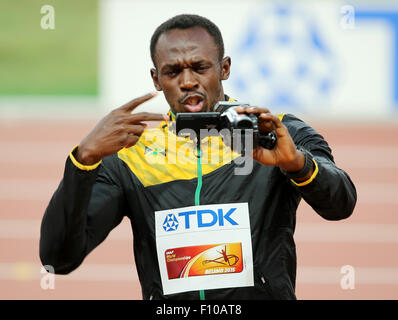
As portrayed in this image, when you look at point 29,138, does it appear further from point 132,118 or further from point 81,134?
point 132,118

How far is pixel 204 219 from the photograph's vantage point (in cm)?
218

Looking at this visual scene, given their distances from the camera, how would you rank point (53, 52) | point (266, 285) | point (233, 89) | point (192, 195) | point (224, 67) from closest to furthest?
point (266, 285) < point (192, 195) < point (224, 67) < point (233, 89) < point (53, 52)

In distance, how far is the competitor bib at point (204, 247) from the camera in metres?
2.14

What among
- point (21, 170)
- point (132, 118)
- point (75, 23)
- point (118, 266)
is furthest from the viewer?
point (75, 23)

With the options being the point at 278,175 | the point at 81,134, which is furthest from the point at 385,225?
the point at 278,175

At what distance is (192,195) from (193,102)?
0.30 meters

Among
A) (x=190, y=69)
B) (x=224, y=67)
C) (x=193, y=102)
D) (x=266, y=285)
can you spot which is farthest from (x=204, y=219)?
(x=224, y=67)

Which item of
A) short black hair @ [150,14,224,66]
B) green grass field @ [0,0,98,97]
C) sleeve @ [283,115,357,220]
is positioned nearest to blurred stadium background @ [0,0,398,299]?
green grass field @ [0,0,98,97]

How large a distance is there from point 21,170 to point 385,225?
157 inches

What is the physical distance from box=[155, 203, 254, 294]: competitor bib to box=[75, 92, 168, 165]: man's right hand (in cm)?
35

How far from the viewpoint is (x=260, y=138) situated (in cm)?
200

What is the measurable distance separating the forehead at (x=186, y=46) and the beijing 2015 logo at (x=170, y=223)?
503 millimetres

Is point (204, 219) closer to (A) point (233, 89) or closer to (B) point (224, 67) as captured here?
(B) point (224, 67)

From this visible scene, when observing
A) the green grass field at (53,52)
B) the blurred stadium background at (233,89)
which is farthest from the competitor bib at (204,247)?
the green grass field at (53,52)
